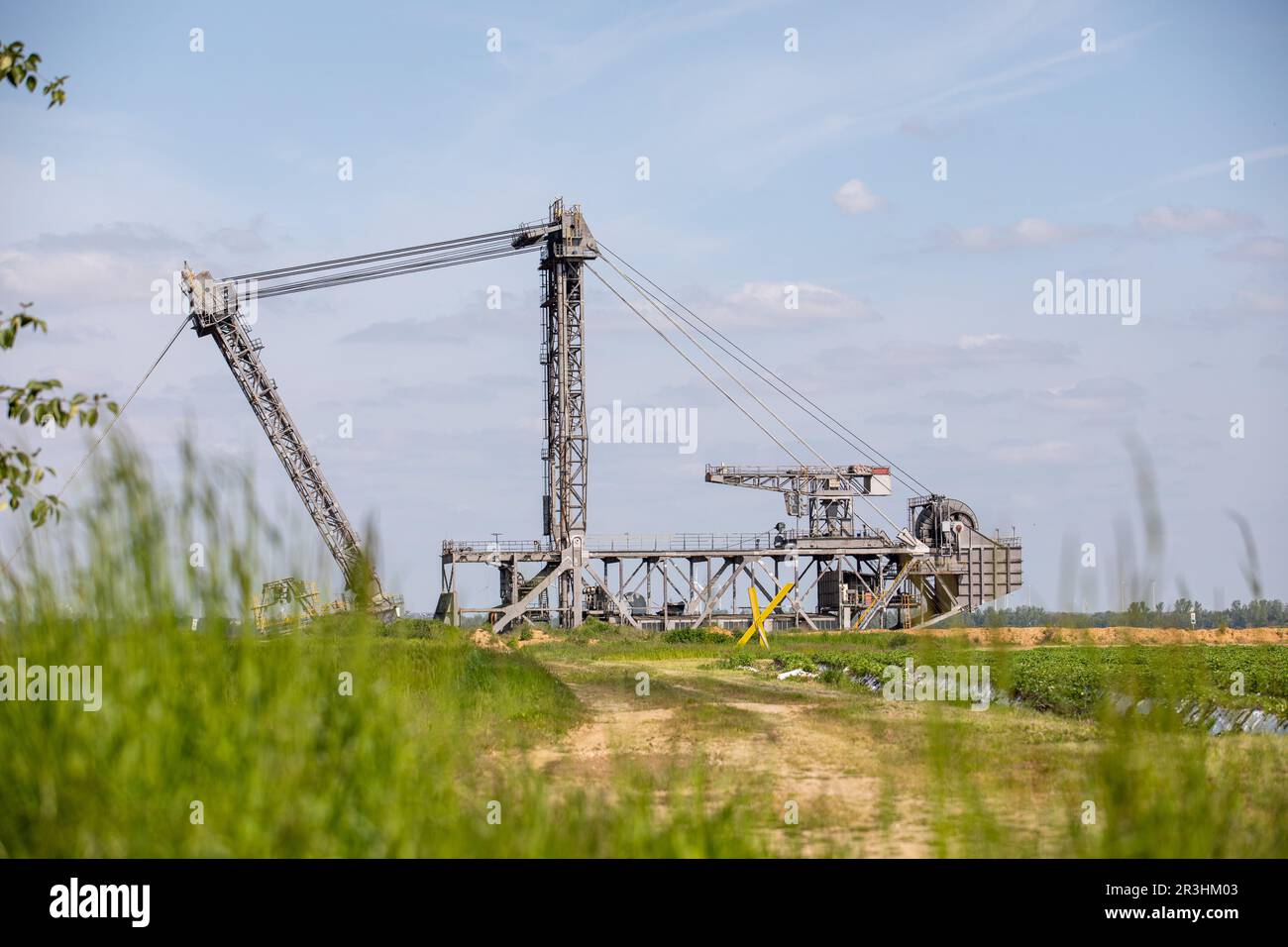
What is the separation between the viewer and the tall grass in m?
8.68

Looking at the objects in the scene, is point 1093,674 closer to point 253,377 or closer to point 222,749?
point 222,749

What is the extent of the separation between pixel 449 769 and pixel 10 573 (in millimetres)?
3927

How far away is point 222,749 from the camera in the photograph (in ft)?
30.2

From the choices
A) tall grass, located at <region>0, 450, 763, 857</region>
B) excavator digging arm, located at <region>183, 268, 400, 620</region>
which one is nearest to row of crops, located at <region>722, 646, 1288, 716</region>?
tall grass, located at <region>0, 450, 763, 857</region>

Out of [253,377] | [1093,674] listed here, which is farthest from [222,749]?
[253,377]

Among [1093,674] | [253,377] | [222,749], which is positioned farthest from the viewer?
[253,377]

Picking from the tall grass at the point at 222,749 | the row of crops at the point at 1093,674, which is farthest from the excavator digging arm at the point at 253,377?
the tall grass at the point at 222,749

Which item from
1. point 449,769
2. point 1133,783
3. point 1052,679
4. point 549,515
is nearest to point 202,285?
point 549,515

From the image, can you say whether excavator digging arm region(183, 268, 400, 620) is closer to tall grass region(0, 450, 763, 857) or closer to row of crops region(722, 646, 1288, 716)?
row of crops region(722, 646, 1288, 716)

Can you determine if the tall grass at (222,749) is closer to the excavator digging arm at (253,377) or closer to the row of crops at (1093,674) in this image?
the row of crops at (1093,674)

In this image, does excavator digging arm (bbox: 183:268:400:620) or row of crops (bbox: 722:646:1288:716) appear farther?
excavator digging arm (bbox: 183:268:400:620)

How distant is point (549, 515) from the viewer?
52.9 m
